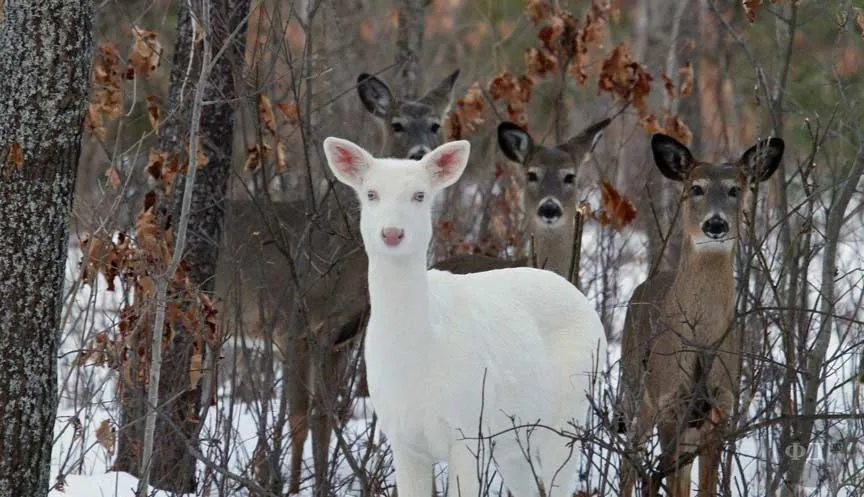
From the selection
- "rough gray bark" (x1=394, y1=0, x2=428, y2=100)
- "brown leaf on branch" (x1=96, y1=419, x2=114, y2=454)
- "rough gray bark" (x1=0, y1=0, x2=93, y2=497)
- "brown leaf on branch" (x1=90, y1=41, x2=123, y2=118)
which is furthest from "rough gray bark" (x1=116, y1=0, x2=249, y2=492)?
"rough gray bark" (x1=394, y1=0, x2=428, y2=100)

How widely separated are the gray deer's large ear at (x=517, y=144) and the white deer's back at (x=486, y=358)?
127 inches

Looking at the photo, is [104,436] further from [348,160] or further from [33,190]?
[348,160]

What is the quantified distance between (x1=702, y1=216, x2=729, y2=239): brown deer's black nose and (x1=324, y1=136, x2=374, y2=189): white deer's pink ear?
2601 mm

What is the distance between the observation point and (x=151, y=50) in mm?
6660

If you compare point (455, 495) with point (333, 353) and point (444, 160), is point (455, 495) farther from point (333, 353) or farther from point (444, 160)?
point (333, 353)

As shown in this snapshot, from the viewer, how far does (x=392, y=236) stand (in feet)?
15.2

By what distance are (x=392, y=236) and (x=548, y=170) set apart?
4.19 metres

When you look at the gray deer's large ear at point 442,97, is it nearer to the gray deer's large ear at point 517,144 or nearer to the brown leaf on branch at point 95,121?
the gray deer's large ear at point 517,144

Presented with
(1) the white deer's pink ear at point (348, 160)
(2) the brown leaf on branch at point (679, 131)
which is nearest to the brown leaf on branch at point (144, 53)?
(1) the white deer's pink ear at point (348, 160)

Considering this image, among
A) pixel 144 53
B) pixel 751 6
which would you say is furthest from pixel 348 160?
pixel 144 53

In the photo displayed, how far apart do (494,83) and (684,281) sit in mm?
3082

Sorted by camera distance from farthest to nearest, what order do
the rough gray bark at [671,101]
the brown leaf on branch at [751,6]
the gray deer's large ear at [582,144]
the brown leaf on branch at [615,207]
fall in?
1. the rough gray bark at [671,101]
2. the gray deer's large ear at [582,144]
3. the brown leaf on branch at [615,207]
4. the brown leaf on branch at [751,6]

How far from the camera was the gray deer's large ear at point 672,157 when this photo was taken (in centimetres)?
745

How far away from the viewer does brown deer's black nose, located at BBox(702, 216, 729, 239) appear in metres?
6.96
